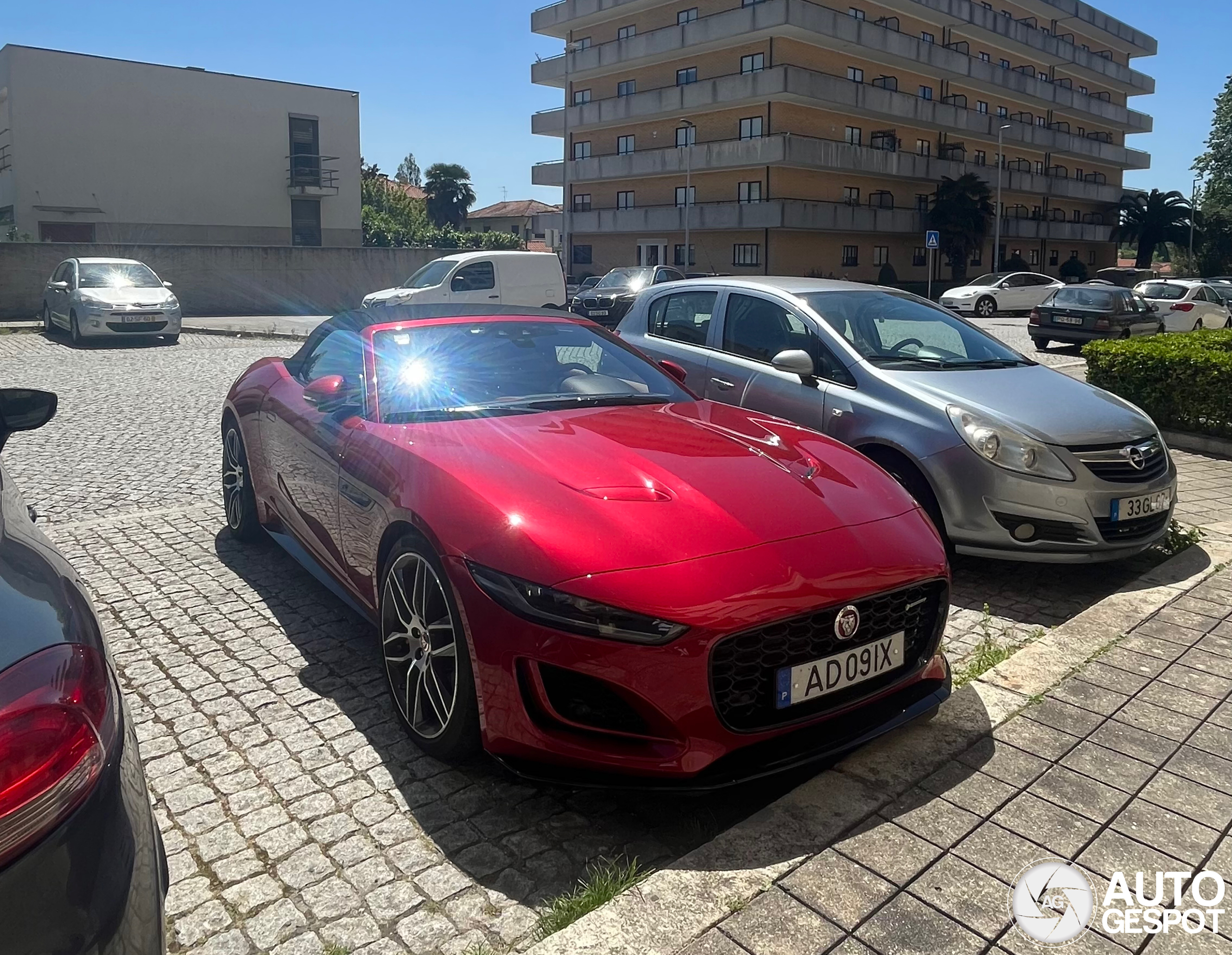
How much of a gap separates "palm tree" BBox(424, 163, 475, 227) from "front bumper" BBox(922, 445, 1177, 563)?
101231mm

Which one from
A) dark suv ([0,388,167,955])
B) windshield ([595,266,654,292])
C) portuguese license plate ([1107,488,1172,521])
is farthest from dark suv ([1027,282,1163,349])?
dark suv ([0,388,167,955])

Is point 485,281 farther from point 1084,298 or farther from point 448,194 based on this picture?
point 448,194

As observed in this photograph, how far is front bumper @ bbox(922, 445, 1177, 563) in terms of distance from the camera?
16.5 ft

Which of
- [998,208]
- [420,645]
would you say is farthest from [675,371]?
[998,208]

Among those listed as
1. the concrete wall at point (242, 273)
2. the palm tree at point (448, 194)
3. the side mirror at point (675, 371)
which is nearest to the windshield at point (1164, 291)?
the side mirror at point (675, 371)

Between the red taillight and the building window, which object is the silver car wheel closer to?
the red taillight

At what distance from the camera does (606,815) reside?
3.14 m

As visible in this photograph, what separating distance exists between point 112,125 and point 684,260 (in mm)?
25058

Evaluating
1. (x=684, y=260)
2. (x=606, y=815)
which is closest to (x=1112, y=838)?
(x=606, y=815)

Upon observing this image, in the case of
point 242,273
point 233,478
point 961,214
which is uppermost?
point 961,214

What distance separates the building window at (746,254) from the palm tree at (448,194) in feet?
199

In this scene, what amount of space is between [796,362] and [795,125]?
42.6 m

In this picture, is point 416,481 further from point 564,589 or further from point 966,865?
point 966,865

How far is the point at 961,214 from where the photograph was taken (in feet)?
158
